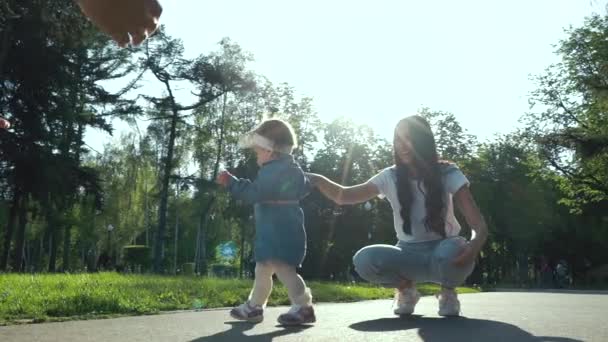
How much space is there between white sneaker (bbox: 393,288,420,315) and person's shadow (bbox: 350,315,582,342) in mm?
132

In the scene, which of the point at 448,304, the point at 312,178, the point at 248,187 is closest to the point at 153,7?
the point at 248,187

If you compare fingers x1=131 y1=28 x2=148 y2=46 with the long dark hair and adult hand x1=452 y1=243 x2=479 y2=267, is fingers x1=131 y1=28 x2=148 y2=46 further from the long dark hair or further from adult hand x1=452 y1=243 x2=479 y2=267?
the long dark hair

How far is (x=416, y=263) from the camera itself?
16.9 feet

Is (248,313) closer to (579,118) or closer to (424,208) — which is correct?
(424,208)

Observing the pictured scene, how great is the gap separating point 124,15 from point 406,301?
4.00m

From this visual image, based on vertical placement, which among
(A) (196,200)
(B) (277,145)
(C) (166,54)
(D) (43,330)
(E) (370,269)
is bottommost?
(D) (43,330)

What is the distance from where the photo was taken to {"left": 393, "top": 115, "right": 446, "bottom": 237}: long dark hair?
16.8 feet

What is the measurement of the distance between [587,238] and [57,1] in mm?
42223

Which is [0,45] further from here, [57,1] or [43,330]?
[43,330]

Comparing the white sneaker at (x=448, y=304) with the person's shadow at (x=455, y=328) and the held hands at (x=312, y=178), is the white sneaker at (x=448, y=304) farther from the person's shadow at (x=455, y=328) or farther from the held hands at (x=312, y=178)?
the held hands at (x=312, y=178)

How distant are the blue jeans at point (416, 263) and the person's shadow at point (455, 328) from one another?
0.29 m

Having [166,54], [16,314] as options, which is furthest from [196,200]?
[16,314]

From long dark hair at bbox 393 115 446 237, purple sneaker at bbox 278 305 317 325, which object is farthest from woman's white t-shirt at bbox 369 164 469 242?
purple sneaker at bbox 278 305 317 325

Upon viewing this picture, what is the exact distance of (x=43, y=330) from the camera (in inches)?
179
